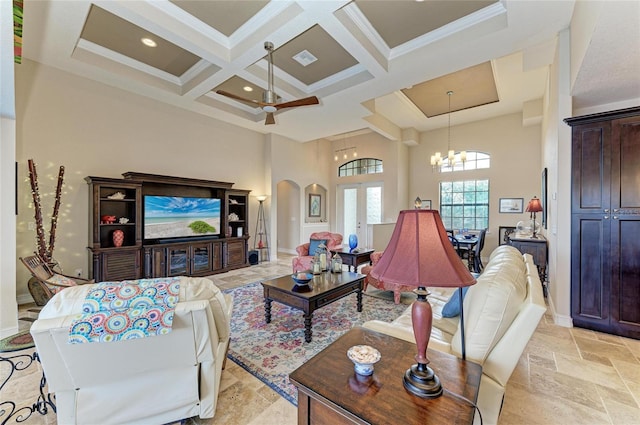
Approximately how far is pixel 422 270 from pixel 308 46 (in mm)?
3871

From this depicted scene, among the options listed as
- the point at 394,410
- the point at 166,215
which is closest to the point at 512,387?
the point at 394,410

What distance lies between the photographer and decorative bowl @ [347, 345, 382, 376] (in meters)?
1.16

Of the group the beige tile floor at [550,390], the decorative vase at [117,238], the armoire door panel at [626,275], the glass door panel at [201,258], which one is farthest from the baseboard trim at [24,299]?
the armoire door panel at [626,275]

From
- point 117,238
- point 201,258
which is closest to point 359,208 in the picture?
point 201,258

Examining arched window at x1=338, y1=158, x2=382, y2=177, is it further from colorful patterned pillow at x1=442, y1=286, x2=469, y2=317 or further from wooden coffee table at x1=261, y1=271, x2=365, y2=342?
colorful patterned pillow at x1=442, y1=286, x2=469, y2=317

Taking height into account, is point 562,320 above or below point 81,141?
below

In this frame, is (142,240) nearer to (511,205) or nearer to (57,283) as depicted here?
(57,283)

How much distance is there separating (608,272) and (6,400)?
547 centimetres

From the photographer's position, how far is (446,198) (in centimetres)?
739

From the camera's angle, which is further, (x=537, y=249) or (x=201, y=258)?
(x=201, y=258)

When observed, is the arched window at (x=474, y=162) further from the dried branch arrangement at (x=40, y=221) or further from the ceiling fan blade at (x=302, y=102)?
the dried branch arrangement at (x=40, y=221)

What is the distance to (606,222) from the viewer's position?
2.80 m

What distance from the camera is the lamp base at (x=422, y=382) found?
1.04m

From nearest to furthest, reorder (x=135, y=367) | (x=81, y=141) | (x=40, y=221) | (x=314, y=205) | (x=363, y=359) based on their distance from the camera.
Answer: (x=363, y=359) < (x=135, y=367) < (x=40, y=221) < (x=81, y=141) < (x=314, y=205)
